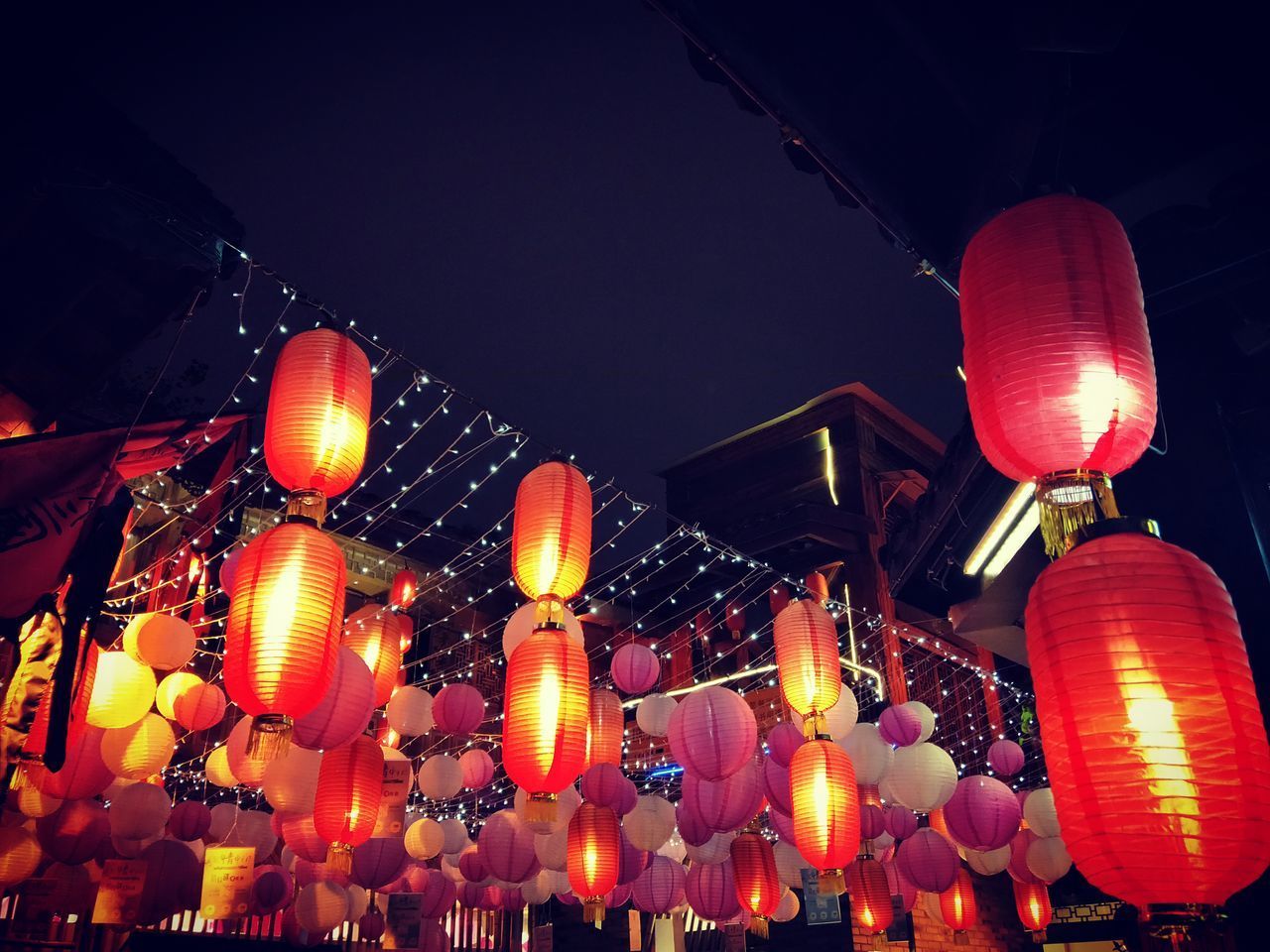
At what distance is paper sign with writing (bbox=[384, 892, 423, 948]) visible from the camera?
41.2 ft

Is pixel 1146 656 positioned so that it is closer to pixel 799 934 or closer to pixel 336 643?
pixel 336 643

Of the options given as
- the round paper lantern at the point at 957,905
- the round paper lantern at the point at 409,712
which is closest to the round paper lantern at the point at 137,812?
the round paper lantern at the point at 409,712

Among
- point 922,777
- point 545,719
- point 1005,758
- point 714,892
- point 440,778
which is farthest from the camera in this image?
point 1005,758

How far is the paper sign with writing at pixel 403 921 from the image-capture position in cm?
1255

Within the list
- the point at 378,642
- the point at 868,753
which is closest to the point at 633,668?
the point at 868,753

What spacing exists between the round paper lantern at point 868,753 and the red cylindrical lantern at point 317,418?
5307mm

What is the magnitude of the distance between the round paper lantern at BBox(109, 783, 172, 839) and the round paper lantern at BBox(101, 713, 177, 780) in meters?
0.35

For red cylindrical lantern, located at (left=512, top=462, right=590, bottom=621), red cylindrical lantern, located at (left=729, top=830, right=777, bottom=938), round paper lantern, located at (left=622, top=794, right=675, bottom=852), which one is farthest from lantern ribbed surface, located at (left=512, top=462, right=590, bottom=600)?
red cylindrical lantern, located at (left=729, top=830, right=777, bottom=938)

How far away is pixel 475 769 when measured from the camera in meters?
8.09

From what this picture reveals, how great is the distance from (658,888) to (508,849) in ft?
8.59

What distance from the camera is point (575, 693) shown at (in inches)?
197

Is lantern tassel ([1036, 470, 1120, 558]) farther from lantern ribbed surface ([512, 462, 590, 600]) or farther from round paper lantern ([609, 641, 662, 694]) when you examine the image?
round paper lantern ([609, 641, 662, 694])

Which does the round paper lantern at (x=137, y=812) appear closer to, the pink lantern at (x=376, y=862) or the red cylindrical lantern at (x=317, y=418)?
the pink lantern at (x=376, y=862)

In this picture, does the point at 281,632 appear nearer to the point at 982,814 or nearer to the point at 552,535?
the point at 552,535
